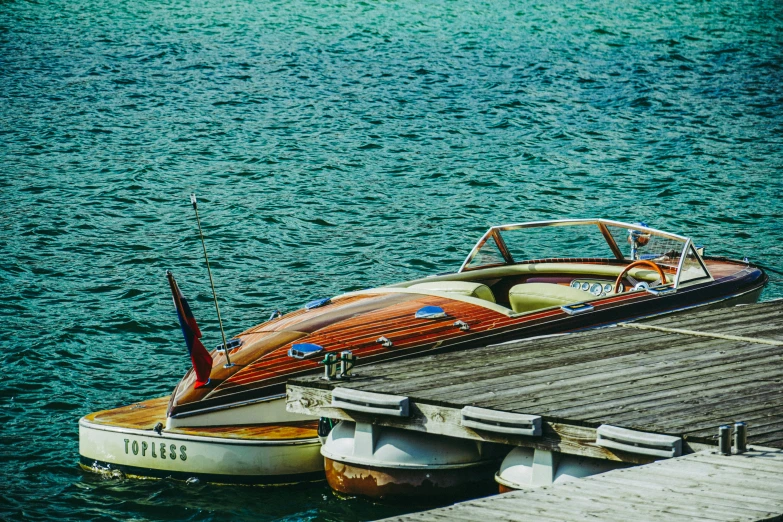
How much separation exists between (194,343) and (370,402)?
5.92ft

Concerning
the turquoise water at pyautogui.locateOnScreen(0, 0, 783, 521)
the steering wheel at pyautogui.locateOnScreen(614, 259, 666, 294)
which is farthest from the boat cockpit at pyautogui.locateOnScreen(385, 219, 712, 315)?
the turquoise water at pyautogui.locateOnScreen(0, 0, 783, 521)

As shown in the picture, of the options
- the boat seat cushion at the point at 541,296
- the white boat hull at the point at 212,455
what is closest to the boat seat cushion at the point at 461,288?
the boat seat cushion at the point at 541,296

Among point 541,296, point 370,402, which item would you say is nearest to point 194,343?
point 370,402

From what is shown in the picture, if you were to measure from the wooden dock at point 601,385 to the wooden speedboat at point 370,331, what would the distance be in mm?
399

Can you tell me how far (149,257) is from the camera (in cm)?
1633

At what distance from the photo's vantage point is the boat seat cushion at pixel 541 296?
436 inches

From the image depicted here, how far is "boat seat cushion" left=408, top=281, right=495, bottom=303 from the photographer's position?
1095 cm

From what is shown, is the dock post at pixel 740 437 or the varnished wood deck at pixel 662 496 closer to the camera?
the varnished wood deck at pixel 662 496

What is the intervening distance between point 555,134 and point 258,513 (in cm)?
1641

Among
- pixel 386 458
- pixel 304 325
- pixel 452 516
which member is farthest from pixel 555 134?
pixel 452 516

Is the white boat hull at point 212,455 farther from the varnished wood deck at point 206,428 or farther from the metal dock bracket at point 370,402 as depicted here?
the metal dock bracket at point 370,402

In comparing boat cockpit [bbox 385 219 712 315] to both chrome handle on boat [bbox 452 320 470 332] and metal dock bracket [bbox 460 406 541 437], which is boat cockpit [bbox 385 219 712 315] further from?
metal dock bracket [bbox 460 406 541 437]

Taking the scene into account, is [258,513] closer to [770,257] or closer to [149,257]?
[149,257]

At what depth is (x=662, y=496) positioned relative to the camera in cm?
656
